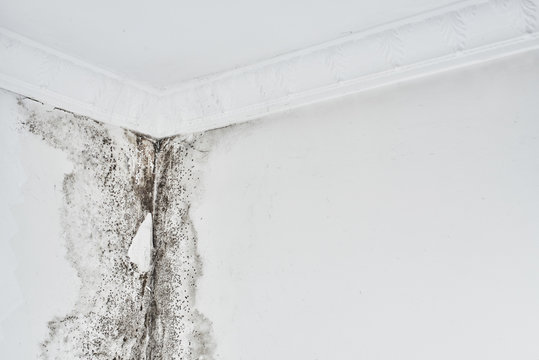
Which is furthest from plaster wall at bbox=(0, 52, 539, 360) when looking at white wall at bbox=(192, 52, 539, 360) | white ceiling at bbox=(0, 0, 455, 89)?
white ceiling at bbox=(0, 0, 455, 89)

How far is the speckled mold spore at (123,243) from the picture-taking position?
5.26 feet

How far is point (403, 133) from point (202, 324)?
2.99 feet

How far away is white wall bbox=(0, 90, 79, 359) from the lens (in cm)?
141

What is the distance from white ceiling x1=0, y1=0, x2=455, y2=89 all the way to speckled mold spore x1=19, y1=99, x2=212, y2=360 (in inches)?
10.3

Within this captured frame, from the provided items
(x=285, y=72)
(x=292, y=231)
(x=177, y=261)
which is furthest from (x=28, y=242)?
(x=285, y=72)

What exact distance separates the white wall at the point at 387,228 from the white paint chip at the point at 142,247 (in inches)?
8.6

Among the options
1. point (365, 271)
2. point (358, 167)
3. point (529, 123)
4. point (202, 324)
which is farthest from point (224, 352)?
point (529, 123)

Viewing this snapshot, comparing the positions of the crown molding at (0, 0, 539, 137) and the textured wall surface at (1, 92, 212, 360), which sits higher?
the crown molding at (0, 0, 539, 137)

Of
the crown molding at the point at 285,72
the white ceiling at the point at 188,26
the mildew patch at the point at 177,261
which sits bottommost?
the mildew patch at the point at 177,261

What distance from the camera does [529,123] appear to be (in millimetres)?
1300

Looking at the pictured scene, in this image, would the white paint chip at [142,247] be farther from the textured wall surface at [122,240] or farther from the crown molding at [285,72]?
the crown molding at [285,72]

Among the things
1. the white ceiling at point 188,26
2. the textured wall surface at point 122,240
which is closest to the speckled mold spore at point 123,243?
the textured wall surface at point 122,240

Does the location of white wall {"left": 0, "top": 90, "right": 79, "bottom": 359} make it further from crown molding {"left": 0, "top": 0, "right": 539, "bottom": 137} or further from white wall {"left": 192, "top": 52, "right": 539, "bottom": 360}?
white wall {"left": 192, "top": 52, "right": 539, "bottom": 360}

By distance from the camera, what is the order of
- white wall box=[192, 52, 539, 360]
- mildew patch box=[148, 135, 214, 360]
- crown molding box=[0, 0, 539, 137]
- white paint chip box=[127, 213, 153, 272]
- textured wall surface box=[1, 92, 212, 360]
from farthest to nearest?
white paint chip box=[127, 213, 153, 272] < mildew patch box=[148, 135, 214, 360] < textured wall surface box=[1, 92, 212, 360] < crown molding box=[0, 0, 539, 137] < white wall box=[192, 52, 539, 360]
